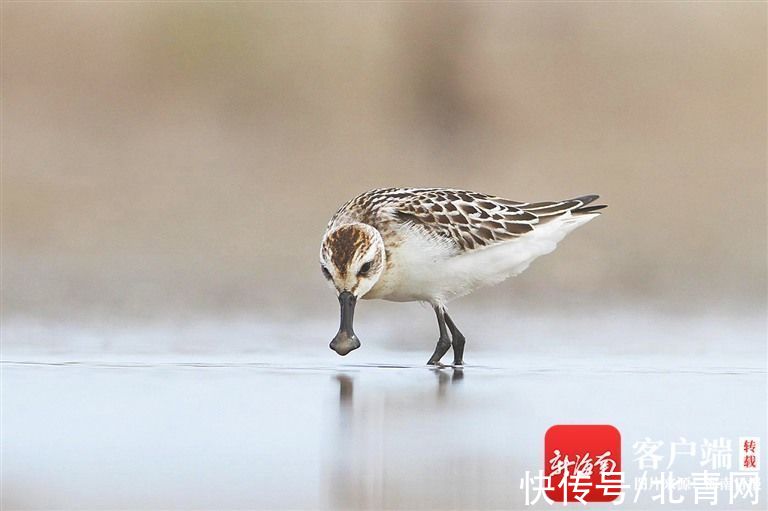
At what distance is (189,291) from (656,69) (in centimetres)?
600

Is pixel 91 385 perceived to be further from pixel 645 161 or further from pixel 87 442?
pixel 645 161

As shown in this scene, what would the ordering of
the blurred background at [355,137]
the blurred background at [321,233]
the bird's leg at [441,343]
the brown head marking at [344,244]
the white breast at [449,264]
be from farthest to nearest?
the blurred background at [355,137] → the bird's leg at [441,343] → the white breast at [449,264] → the brown head marking at [344,244] → the blurred background at [321,233]

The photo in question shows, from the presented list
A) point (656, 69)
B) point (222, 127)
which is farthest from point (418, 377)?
point (656, 69)

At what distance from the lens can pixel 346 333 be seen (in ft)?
24.6

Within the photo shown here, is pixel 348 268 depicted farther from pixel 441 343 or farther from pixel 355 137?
pixel 355 137

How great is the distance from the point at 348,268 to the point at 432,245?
714 millimetres

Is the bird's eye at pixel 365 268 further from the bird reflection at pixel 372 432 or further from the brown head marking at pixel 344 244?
the bird reflection at pixel 372 432

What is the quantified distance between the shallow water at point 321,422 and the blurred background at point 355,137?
8.60 ft

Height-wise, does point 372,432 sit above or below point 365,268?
below

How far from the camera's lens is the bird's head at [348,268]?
7453 mm

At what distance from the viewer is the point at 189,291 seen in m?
10.3

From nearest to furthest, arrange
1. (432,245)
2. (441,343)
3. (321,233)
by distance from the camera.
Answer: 1. (432,245)
2. (441,343)
3. (321,233)
